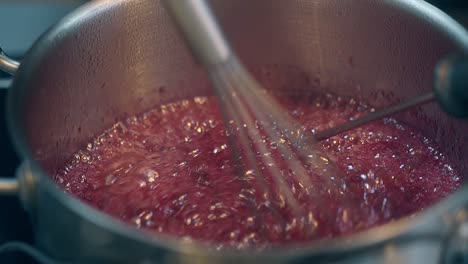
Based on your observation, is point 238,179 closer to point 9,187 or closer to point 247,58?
point 247,58

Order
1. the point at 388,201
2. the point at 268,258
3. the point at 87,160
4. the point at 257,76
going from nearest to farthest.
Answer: the point at 268,258, the point at 388,201, the point at 87,160, the point at 257,76

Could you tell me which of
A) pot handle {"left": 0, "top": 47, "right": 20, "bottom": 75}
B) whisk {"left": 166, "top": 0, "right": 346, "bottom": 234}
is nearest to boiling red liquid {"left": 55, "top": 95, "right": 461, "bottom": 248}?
whisk {"left": 166, "top": 0, "right": 346, "bottom": 234}

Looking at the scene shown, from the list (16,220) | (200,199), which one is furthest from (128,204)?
(16,220)

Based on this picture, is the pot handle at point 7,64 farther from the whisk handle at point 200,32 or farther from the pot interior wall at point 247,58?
the whisk handle at point 200,32

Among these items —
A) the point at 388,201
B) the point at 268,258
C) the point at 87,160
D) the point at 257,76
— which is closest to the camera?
the point at 268,258

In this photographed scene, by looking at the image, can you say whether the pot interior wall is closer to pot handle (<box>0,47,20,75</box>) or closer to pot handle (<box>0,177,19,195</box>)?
pot handle (<box>0,47,20,75</box>)

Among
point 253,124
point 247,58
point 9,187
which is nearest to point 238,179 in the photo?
point 253,124

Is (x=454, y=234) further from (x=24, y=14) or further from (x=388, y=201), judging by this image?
(x=24, y=14)

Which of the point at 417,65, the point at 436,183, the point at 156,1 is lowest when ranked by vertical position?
the point at 436,183
